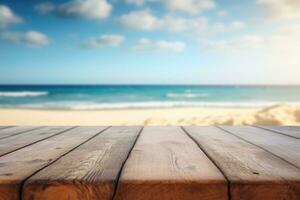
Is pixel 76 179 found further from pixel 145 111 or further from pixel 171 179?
pixel 145 111

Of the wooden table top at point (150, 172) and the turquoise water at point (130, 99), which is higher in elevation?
the wooden table top at point (150, 172)

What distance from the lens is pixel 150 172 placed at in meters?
0.69

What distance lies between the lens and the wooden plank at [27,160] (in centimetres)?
62

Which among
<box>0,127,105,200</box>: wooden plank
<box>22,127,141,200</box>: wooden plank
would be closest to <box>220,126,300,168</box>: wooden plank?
<box>22,127,141,200</box>: wooden plank

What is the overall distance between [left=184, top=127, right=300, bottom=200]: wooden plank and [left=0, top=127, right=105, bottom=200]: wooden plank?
18.8 inches

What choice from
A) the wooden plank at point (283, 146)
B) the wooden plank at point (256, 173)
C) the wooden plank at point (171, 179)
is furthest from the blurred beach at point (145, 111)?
the wooden plank at point (171, 179)

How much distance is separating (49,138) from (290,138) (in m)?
1.08

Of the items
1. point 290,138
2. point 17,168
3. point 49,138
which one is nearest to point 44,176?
point 17,168

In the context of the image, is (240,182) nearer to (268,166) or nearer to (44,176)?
(268,166)

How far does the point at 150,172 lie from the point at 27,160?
0.39 metres

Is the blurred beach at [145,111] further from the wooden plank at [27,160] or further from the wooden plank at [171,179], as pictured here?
the wooden plank at [171,179]

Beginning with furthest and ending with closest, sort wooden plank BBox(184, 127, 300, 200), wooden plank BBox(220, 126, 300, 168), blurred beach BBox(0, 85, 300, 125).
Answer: blurred beach BBox(0, 85, 300, 125) → wooden plank BBox(220, 126, 300, 168) → wooden plank BBox(184, 127, 300, 200)

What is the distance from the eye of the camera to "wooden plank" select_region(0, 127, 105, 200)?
0.62 m

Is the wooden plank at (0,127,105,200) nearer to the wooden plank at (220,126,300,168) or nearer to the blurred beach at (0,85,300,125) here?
the wooden plank at (220,126,300,168)
